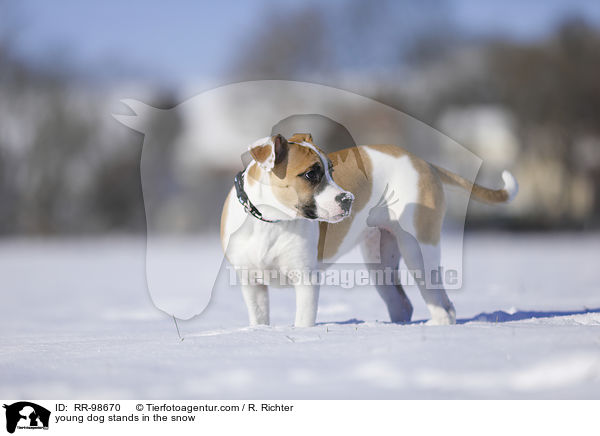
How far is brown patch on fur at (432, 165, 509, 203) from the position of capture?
4730 mm

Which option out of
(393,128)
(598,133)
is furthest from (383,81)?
(598,133)

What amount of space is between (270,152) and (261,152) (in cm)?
6

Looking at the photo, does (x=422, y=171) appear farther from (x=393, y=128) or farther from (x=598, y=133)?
(x=598, y=133)

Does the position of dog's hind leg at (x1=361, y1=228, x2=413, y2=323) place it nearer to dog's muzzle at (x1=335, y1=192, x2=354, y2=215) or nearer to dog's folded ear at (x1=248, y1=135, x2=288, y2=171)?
dog's muzzle at (x1=335, y1=192, x2=354, y2=215)

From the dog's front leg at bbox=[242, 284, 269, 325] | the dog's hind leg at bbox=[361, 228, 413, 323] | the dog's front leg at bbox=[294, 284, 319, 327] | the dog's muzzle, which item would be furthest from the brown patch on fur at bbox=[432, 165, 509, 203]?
the dog's front leg at bbox=[242, 284, 269, 325]

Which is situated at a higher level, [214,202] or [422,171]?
[214,202]

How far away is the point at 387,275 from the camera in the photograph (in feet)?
16.0

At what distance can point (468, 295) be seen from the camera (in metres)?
7.05

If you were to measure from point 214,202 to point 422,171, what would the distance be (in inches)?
762

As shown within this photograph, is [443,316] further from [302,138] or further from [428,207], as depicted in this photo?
[302,138]

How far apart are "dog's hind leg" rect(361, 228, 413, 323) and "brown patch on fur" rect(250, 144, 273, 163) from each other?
143 centimetres
